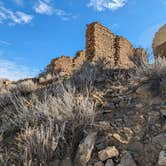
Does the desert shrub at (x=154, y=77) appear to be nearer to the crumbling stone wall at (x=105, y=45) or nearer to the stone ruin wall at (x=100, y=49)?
the stone ruin wall at (x=100, y=49)

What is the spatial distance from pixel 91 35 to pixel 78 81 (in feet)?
27.6

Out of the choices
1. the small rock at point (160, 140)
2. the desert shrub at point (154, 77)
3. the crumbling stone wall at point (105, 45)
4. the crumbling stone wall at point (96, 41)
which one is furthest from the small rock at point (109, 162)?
the crumbling stone wall at point (96, 41)

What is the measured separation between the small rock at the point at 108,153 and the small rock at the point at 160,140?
0.52 meters

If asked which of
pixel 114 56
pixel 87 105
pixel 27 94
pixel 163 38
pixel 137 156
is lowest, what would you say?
pixel 137 156

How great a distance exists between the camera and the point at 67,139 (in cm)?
447

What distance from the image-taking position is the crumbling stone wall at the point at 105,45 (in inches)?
604

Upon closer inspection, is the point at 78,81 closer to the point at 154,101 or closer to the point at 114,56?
the point at 154,101

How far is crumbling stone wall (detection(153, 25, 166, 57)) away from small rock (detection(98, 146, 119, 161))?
565 centimetres

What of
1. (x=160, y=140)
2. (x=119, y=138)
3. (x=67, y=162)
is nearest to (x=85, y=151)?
(x=67, y=162)

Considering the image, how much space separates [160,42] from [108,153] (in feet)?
20.8

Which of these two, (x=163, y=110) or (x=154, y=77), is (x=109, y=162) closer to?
(x=163, y=110)

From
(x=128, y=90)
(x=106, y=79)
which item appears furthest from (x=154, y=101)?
(x=106, y=79)

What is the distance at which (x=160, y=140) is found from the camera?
13.1 feet

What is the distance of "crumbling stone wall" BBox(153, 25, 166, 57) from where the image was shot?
916 cm
